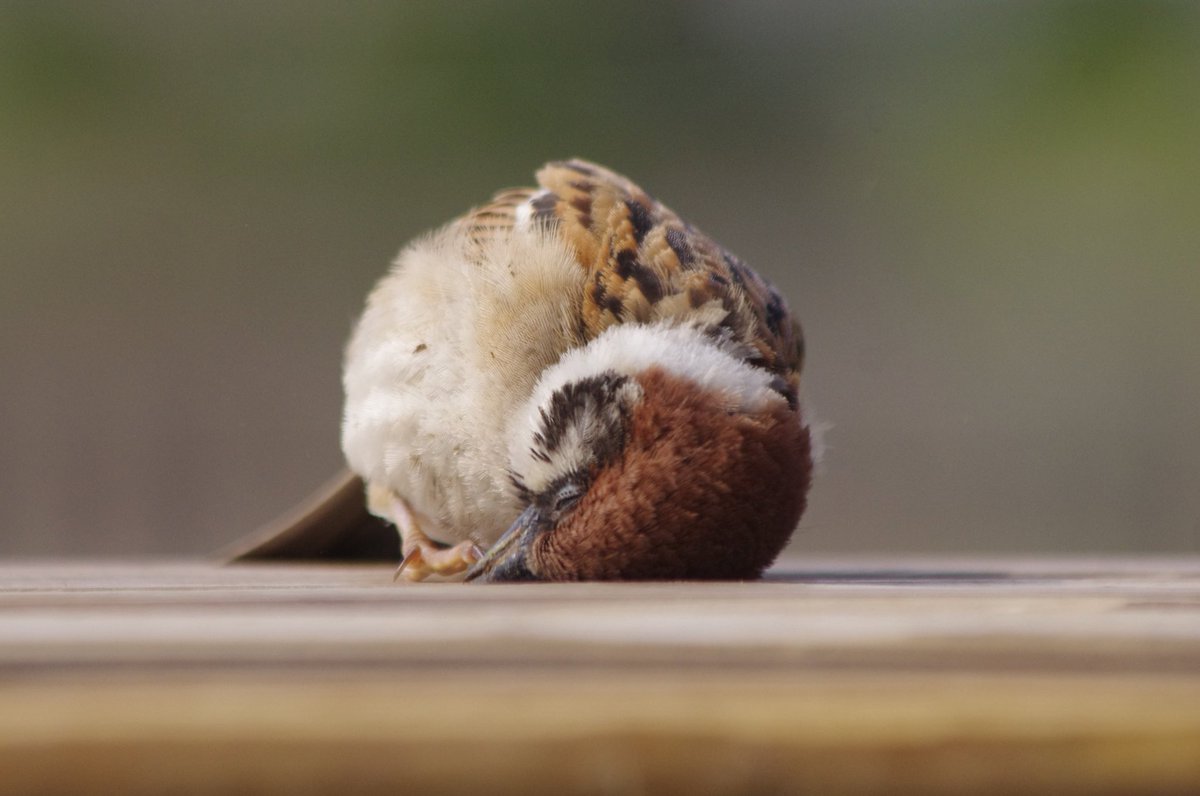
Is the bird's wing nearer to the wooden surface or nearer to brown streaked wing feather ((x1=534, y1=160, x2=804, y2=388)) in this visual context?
brown streaked wing feather ((x1=534, y1=160, x2=804, y2=388))

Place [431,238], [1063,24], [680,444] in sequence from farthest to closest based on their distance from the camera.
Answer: [1063,24], [431,238], [680,444]

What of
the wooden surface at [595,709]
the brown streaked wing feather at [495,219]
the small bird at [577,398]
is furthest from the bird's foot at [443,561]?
the wooden surface at [595,709]

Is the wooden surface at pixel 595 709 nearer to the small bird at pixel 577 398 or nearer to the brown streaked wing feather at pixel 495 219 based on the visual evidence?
the small bird at pixel 577 398

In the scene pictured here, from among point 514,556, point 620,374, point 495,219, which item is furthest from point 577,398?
point 495,219

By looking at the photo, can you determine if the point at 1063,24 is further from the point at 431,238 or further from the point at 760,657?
the point at 760,657

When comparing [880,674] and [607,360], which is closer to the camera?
[880,674]

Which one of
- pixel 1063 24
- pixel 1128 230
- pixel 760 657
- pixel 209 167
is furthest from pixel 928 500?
pixel 760 657
